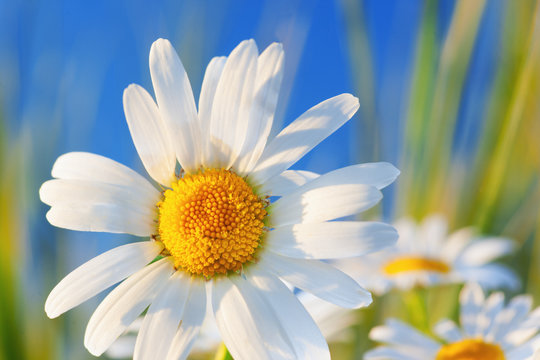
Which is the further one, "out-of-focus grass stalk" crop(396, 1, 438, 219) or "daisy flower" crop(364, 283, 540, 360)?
"out-of-focus grass stalk" crop(396, 1, 438, 219)

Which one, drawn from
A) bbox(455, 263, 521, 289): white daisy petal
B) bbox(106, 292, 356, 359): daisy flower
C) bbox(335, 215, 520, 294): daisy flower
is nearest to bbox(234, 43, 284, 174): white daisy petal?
bbox(106, 292, 356, 359): daisy flower

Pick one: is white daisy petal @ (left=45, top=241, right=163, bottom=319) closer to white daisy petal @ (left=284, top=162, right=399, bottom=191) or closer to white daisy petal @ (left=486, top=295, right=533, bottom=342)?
white daisy petal @ (left=284, top=162, right=399, bottom=191)

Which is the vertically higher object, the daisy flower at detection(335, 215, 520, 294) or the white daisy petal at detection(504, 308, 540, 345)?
the daisy flower at detection(335, 215, 520, 294)

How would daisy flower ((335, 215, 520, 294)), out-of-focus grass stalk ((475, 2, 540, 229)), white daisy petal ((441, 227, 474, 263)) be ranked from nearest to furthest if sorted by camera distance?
daisy flower ((335, 215, 520, 294))
white daisy petal ((441, 227, 474, 263))
out-of-focus grass stalk ((475, 2, 540, 229))

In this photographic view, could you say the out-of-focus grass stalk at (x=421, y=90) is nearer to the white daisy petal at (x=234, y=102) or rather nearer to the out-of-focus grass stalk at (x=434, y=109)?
the out-of-focus grass stalk at (x=434, y=109)

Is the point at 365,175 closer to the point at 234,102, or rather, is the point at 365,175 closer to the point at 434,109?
the point at 234,102

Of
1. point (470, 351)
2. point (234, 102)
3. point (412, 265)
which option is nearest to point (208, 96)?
point (234, 102)

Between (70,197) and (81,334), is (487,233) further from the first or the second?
(70,197)

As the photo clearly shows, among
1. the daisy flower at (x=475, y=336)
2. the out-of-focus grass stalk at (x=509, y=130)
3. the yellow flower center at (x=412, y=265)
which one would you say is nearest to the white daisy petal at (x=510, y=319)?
the daisy flower at (x=475, y=336)
